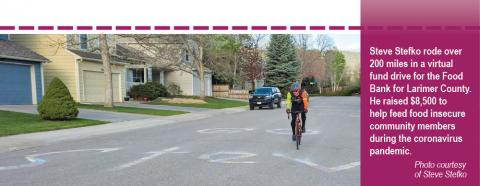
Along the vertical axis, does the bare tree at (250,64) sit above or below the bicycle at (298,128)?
above

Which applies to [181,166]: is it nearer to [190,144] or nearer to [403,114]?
[190,144]

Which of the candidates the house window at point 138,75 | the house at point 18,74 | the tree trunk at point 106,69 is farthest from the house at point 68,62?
the house window at point 138,75

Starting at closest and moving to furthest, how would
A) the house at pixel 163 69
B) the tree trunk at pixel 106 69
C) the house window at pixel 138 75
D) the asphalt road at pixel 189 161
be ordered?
1. the asphalt road at pixel 189 161
2. the tree trunk at pixel 106 69
3. the house at pixel 163 69
4. the house window at pixel 138 75

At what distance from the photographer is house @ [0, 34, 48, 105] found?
870 inches

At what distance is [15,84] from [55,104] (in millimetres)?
8752

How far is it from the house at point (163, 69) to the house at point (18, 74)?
5542 mm

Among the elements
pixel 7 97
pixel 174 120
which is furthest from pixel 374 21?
pixel 7 97

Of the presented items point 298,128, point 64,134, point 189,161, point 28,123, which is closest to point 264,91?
point 28,123

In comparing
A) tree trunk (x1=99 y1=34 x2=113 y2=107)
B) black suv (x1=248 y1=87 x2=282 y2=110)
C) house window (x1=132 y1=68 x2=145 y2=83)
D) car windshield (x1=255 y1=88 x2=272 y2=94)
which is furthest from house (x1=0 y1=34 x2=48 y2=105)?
car windshield (x1=255 y1=88 x2=272 y2=94)

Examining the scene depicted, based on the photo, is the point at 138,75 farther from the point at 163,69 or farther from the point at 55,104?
the point at 55,104

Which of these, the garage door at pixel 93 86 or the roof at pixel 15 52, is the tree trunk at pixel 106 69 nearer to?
the roof at pixel 15 52

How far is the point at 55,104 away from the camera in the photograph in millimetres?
15859

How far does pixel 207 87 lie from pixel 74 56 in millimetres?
24561

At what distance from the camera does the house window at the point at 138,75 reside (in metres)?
37.1
